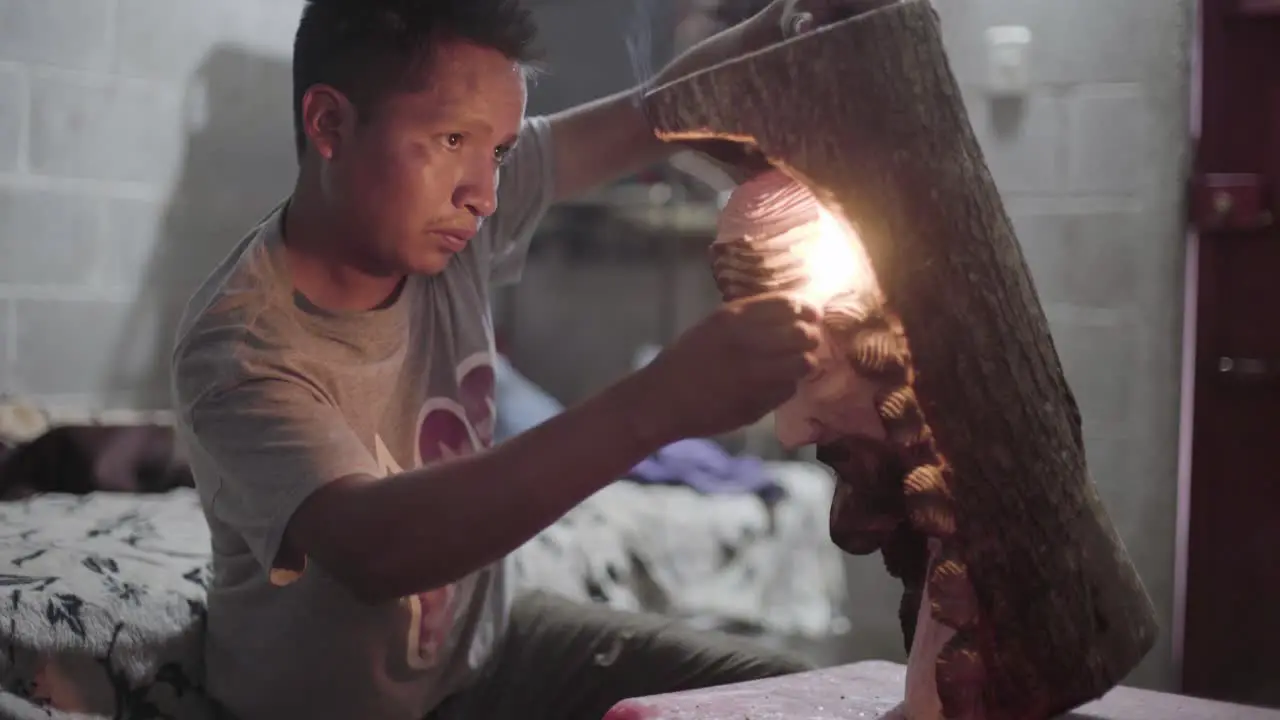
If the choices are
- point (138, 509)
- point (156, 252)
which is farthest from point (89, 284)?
point (138, 509)

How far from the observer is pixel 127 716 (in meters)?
1.19

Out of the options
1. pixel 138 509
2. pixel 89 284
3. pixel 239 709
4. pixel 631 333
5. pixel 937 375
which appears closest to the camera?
pixel 937 375

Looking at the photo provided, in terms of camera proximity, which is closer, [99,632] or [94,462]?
[99,632]

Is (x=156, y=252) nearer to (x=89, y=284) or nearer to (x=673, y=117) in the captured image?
(x=89, y=284)

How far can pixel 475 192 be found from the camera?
3.00ft

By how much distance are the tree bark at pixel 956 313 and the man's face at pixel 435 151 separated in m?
0.23

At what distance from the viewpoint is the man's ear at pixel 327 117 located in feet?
3.05

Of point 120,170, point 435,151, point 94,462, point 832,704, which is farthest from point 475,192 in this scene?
point 120,170

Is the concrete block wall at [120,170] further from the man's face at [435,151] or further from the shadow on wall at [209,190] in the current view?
the man's face at [435,151]

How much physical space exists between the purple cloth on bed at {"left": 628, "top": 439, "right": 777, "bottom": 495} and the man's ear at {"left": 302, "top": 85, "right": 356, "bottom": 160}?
1474 millimetres

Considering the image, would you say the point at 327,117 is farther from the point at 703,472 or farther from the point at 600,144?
the point at 703,472

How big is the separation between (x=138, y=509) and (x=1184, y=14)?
1.66m

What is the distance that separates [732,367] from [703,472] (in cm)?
174

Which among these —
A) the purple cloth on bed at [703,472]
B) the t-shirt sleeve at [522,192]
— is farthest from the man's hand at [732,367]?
the purple cloth on bed at [703,472]
